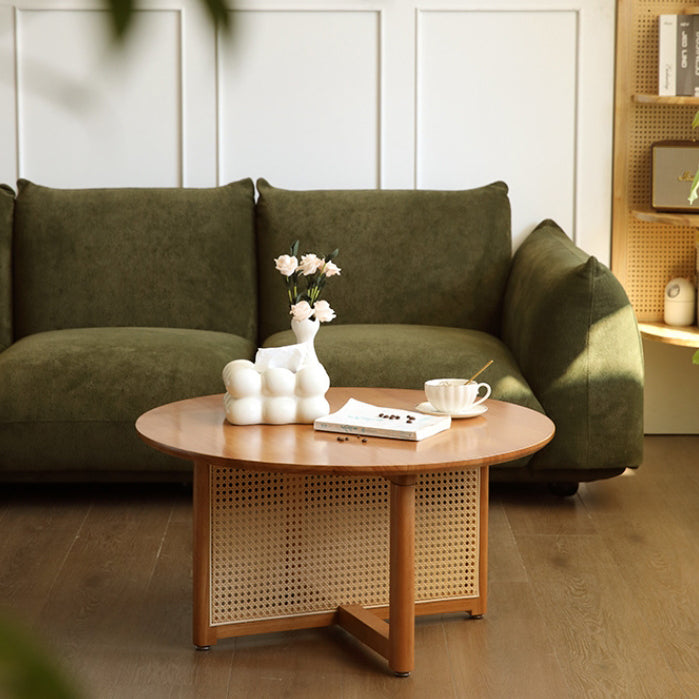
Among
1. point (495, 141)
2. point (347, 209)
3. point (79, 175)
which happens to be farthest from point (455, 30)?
point (79, 175)

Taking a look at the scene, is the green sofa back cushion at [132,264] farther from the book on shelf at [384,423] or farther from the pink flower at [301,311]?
the book on shelf at [384,423]

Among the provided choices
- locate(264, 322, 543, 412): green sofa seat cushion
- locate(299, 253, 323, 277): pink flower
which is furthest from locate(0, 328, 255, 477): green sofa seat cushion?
locate(299, 253, 323, 277): pink flower

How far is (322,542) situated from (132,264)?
1.73 meters

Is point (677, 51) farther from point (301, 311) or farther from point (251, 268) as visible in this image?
point (301, 311)

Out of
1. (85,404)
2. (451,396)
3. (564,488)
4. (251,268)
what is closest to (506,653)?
(451,396)

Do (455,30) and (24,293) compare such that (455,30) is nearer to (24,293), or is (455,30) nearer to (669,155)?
(669,155)

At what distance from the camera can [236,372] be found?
6.83 feet

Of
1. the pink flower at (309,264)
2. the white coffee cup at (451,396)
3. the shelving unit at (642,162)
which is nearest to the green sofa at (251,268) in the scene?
the shelving unit at (642,162)

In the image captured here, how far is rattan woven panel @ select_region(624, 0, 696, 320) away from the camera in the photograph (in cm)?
A: 378

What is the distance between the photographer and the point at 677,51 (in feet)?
12.1

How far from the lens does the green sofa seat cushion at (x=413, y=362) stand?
2.92m

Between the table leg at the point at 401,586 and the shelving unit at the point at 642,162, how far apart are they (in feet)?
6.85

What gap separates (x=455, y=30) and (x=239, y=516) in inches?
Result: 94.4

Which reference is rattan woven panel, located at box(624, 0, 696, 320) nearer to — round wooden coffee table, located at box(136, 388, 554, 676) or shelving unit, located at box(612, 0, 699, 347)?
shelving unit, located at box(612, 0, 699, 347)
